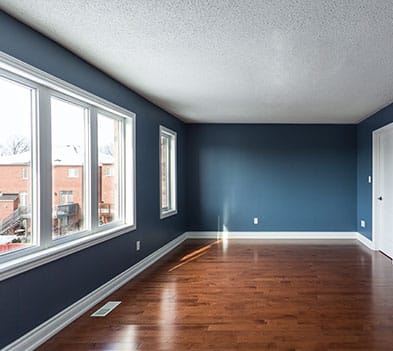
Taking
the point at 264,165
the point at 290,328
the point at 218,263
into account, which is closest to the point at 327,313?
the point at 290,328

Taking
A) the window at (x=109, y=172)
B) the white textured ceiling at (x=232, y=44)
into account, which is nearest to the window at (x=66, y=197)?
the window at (x=109, y=172)

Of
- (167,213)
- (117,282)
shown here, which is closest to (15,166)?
(117,282)

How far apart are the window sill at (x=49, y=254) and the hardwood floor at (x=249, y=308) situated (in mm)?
603

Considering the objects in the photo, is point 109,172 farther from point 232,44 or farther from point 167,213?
point 232,44

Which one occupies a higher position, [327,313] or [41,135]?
[41,135]

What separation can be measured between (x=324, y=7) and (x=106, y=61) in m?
1.90

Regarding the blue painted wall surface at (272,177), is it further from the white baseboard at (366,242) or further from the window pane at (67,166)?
the window pane at (67,166)

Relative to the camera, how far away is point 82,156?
3301 millimetres

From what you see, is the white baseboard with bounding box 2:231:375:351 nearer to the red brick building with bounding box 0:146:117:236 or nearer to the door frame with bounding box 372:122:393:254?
the door frame with bounding box 372:122:393:254

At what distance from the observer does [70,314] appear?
2.81m

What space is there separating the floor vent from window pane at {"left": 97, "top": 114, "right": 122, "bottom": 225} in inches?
33.2

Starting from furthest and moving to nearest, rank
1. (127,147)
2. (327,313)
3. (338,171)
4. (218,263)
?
(338,171) → (218,263) → (127,147) → (327,313)

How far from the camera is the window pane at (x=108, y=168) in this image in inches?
144

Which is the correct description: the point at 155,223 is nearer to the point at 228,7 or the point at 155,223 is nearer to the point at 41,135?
the point at 41,135
